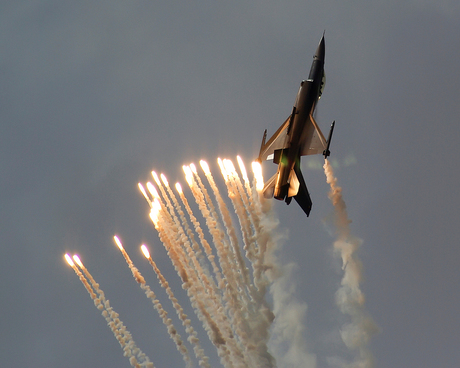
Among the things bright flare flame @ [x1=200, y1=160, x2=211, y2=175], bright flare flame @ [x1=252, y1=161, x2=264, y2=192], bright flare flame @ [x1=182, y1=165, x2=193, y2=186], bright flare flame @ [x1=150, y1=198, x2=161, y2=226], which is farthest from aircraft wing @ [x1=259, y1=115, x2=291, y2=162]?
bright flare flame @ [x1=150, y1=198, x2=161, y2=226]

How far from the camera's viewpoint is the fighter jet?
83500 millimetres

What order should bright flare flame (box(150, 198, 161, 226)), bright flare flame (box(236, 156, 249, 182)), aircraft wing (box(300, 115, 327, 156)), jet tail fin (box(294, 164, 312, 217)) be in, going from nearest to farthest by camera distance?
1. aircraft wing (box(300, 115, 327, 156))
2. jet tail fin (box(294, 164, 312, 217))
3. bright flare flame (box(150, 198, 161, 226))
4. bright flare flame (box(236, 156, 249, 182))

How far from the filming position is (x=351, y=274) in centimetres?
8700

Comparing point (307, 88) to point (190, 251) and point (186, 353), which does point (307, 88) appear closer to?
point (190, 251)

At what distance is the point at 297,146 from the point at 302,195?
471 centimetres

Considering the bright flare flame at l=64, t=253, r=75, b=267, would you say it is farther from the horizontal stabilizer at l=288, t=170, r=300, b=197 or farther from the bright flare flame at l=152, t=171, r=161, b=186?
the horizontal stabilizer at l=288, t=170, r=300, b=197

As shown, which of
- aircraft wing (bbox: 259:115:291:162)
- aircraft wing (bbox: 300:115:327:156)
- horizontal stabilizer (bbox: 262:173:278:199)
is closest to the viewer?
aircraft wing (bbox: 300:115:327:156)

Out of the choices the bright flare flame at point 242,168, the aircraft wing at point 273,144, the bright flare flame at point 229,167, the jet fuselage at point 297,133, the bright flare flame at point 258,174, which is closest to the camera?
the jet fuselage at point 297,133

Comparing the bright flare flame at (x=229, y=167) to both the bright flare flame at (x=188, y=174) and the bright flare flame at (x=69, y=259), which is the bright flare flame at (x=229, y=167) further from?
the bright flare flame at (x=69, y=259)

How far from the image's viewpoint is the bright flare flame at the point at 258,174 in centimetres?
8731

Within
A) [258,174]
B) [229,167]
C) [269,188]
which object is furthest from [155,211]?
[269,188]

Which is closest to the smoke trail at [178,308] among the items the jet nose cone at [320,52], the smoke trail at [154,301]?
the smoke trail at [154,301]

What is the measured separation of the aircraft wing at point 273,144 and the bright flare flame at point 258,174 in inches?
41.5

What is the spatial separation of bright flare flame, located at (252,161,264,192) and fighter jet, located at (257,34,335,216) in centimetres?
112
